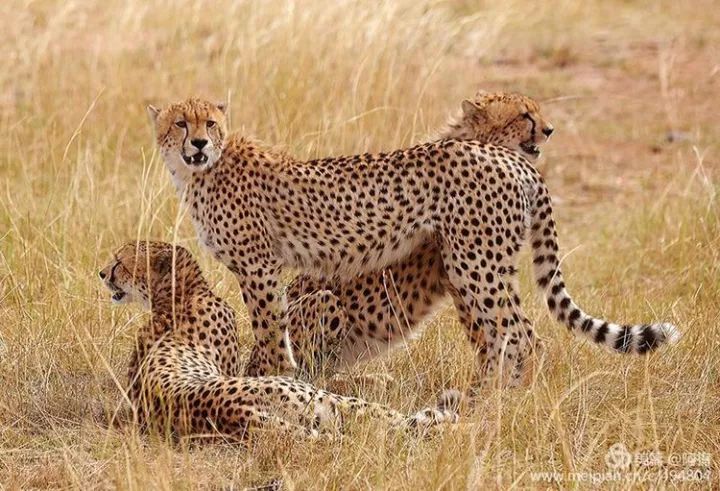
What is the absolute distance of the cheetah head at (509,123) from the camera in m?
5.03

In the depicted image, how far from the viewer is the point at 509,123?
5051mm

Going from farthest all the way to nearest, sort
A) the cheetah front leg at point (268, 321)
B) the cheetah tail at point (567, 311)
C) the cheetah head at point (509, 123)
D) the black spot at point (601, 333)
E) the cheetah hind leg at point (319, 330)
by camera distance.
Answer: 1. the cheetah head at point (509, 123)
2. the cheetah hind leg at point (319, 330)
3. the cheetah front leg at point (268, 321)
4. the black spot at point (601, 333)
5. the cheetah tail at point (567, 311)

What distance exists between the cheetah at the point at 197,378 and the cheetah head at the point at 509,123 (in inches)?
39.0

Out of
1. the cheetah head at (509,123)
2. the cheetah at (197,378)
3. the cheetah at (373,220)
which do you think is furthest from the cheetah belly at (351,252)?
the cheetah head at (509,123)

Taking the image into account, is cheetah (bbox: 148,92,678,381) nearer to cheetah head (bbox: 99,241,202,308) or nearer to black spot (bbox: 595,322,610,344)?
black spot (bbox: 595,322,610,344)

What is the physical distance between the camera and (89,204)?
6031 mm

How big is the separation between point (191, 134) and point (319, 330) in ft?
2.46

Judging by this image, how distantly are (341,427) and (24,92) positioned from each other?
4068 millimetres

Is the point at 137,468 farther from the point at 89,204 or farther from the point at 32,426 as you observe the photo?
the point at 89,204

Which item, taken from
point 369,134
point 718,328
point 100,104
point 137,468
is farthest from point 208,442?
point 100,104

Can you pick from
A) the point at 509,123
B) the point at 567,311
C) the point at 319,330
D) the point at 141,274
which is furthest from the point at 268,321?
the point at 509,123

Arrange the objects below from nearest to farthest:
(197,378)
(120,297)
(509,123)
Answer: (197,378) < (120,297) < (509,123)

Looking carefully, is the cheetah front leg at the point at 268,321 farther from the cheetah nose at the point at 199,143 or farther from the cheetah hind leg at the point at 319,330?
the cheetah nose at the point at 199,143

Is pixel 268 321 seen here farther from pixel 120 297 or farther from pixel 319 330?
pixel 120 297
